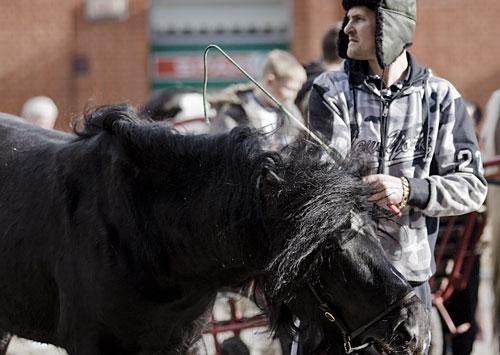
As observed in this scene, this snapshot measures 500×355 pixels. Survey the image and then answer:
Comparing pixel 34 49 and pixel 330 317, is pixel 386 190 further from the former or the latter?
pixel 34 49

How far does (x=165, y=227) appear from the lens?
4.57 meters

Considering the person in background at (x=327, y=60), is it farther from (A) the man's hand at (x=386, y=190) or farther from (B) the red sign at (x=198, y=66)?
(B) the red sign at (x=198, y=66)

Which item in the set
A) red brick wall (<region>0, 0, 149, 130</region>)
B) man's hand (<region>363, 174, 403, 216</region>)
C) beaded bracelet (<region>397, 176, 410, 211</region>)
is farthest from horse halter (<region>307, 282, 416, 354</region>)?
red brick wall (<region>0, 0, 149, 130</region>)

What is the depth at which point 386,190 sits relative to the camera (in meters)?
4.48

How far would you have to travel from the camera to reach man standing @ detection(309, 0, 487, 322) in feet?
15.9

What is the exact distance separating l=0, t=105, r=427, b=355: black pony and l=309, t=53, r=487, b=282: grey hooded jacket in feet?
1.89

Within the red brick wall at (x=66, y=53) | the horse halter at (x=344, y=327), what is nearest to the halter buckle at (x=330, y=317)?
the horse halter at (x=344, y=327)

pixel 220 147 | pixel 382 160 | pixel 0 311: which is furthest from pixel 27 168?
pixel 382 160

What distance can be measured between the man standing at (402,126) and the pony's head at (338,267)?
24.1 inches

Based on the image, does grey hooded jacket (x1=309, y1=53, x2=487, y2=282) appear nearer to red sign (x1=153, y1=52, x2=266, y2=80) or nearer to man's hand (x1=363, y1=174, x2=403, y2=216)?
man's hand (x1=363, y1=174, x2=403, y2=216)

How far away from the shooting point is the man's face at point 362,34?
4.92m

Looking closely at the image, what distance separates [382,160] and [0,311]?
1696 mm

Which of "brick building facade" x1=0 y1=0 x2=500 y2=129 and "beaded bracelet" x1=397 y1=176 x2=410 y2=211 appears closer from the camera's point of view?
"beaded bracelet" x1=397 y1=176 x2=410 y2=211

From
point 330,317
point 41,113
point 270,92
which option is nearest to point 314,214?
point 330,317
